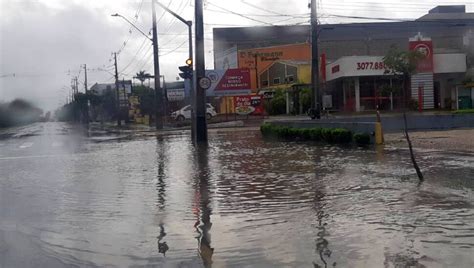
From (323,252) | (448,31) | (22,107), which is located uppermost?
(448,31)

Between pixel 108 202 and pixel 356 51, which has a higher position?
pixel 356 51

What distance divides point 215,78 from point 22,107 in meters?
26.0

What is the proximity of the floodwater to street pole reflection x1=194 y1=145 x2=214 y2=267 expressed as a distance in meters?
0.02

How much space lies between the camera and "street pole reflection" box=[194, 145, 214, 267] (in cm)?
661

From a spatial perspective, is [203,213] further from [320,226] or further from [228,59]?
[228,59]

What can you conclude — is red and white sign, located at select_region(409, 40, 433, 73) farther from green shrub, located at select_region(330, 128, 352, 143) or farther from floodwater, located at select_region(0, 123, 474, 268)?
floodwater, located at select_region(0, 123, 474, 268)

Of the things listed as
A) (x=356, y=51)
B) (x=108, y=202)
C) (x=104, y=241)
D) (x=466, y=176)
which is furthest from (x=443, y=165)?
(x=356, y=51)

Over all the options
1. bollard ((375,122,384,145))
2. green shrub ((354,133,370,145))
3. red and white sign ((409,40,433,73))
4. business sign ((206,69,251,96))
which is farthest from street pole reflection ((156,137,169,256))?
red and white sign ((409,40,433,73))

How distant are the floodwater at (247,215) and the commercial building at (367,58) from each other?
15.5 ft

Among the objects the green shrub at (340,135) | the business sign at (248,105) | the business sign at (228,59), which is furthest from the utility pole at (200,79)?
the business sign at (228,59)

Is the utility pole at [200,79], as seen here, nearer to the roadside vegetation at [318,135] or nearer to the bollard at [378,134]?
the roadside vegetation at [318,135]

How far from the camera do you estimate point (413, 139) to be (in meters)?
21.2

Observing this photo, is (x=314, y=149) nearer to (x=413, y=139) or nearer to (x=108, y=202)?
Result: (x=413, y=139)

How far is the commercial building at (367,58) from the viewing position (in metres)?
46.8
